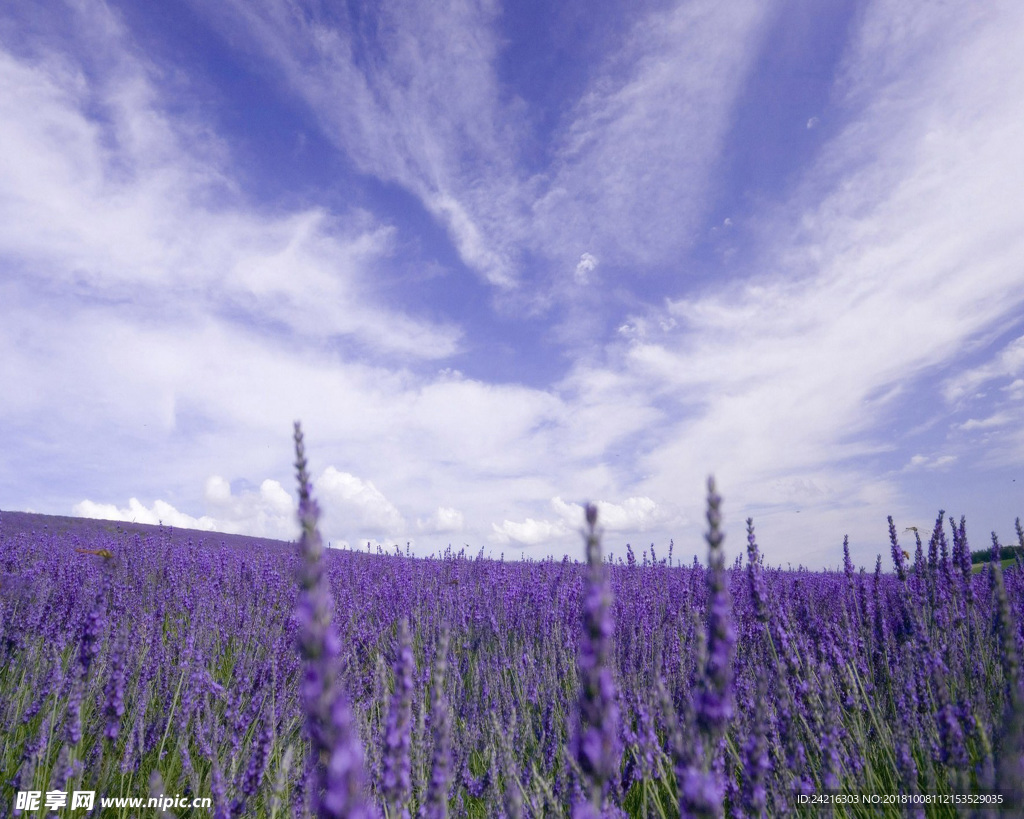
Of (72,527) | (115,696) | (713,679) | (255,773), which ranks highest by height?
(72,527)

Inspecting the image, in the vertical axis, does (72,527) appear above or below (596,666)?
above

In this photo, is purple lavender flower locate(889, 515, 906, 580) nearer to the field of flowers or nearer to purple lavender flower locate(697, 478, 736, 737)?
the field of flowers

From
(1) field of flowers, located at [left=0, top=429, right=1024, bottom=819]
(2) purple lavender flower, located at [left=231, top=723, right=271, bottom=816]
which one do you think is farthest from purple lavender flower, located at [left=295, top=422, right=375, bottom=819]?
(2) purple lavender flower, located at [left=231, top=723, right=271, bottom=816]

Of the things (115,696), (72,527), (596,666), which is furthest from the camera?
(72,527)

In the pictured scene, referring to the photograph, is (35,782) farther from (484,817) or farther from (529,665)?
(529,665)

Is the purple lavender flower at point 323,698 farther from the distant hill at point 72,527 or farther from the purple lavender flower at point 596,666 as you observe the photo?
the distant hill at point 72,527

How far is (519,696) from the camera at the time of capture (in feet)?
11.9

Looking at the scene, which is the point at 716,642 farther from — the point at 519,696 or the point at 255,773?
the point at 519,696

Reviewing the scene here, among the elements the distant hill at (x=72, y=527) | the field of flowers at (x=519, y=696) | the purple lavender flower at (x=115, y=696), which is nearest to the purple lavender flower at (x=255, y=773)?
the field of flowers at (x=519, y=696)

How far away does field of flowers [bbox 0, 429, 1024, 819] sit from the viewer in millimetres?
989

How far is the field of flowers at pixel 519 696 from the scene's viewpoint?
38.9 inches

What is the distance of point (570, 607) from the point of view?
583cm

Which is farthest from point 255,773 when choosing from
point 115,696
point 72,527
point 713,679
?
point 72,527

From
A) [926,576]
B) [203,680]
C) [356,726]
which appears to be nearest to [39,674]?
[203,680]
